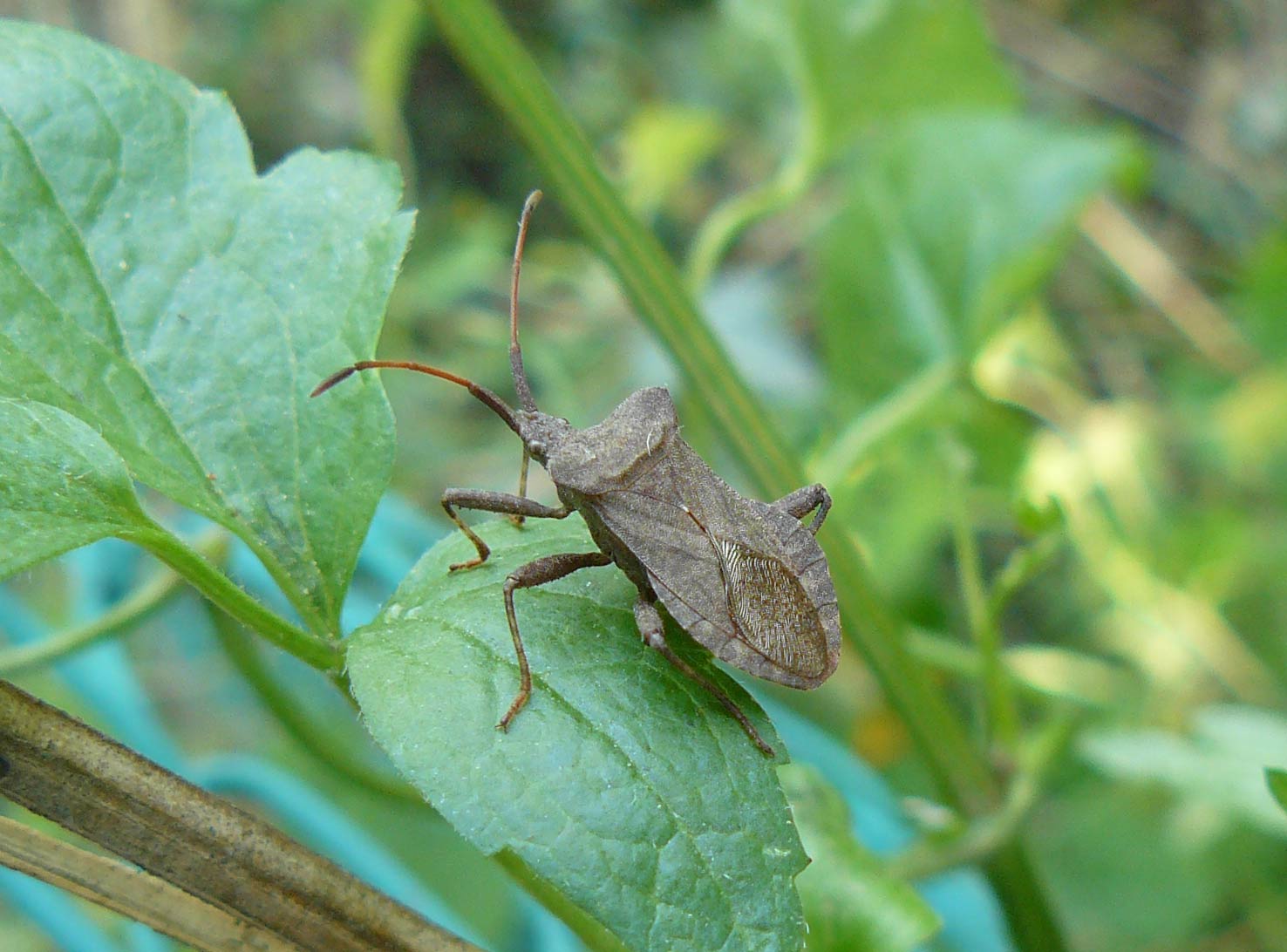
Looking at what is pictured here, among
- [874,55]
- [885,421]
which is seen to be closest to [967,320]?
[885,421]

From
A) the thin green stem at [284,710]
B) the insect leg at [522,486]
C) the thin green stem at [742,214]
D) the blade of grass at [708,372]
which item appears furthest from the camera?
the thin green stem at [742,214]

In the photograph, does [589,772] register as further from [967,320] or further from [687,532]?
[967,320]

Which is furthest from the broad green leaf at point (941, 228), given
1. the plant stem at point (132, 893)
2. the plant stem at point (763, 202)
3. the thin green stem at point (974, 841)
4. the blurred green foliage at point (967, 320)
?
the plant stem at point (132, 893)

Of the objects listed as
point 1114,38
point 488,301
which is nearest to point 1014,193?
point 488,301

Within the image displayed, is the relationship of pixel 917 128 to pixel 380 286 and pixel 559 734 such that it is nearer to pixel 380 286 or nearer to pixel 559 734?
pixel 380 286

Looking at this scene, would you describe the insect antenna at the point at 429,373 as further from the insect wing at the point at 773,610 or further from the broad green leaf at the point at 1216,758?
the broad green leaf at the point at 1216,758

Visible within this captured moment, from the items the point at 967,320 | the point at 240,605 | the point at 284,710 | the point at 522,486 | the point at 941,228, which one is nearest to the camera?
the point at 240,605
